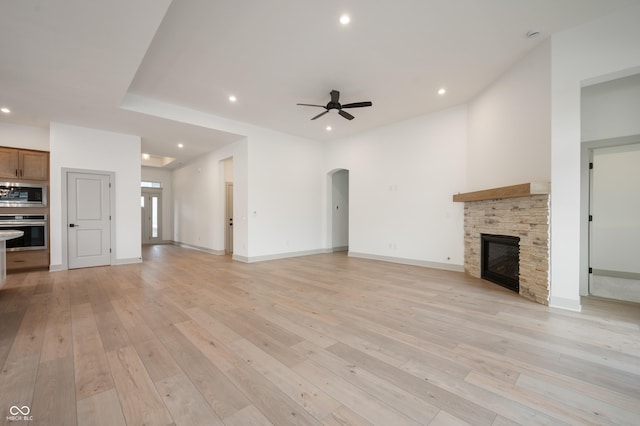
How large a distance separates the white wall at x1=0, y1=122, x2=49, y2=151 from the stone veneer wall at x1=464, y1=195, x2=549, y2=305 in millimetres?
9306

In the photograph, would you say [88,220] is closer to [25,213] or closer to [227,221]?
[25,213]

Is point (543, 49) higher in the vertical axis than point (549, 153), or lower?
higher

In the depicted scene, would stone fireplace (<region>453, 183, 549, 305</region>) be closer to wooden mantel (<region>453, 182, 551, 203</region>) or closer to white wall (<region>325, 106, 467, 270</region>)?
wooden mantel (<region>453, 182, 551, 203</region>)

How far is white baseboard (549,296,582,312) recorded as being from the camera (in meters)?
3.17

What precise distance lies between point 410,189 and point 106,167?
23.0ft

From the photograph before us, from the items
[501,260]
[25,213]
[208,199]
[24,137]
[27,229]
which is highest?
[24,137]

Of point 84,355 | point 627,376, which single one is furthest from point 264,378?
point 627,376

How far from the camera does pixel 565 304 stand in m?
3.21

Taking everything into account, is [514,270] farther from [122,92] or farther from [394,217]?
[122,92]

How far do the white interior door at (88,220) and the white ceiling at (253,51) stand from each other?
1.31 metres

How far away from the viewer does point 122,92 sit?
4156 mm

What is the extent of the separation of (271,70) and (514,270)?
4.82 metres

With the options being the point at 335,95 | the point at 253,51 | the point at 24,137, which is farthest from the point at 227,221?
the point at 253,51

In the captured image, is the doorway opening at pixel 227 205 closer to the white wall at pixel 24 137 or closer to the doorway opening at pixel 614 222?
the white wall at pixel 24 137
